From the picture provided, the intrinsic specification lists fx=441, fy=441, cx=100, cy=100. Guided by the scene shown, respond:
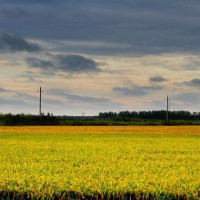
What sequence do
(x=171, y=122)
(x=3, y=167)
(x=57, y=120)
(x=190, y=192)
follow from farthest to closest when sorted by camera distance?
(x=171, y=122) < (x=57, y=120) < (x=3, y=167) < (x=190, y=192)

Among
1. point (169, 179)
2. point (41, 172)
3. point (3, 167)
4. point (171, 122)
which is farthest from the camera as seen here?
point (171, 122)

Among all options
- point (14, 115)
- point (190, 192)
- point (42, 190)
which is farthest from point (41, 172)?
point (14, 115)

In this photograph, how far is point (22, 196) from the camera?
873cm

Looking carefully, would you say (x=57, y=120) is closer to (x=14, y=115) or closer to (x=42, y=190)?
(x=14, y=115)

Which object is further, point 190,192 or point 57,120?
point 57,120

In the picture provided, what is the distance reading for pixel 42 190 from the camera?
29.1 ft

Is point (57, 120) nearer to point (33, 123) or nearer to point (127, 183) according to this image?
point (33, 123)

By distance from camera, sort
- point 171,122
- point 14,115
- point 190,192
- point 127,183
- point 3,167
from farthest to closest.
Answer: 1. point 171,122
2. point 14,115
3. point 3,167
4. point 127,183
5. point 190,192

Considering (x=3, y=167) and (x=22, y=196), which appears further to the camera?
(x=3, y=167)

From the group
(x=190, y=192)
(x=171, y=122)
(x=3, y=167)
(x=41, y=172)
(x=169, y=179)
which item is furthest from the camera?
(x=171, y=122)

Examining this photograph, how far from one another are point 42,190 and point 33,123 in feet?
262

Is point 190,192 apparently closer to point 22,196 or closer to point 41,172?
point 22,196

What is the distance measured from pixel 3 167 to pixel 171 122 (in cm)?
9318

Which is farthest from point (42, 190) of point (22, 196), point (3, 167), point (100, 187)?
point (3, 167)
